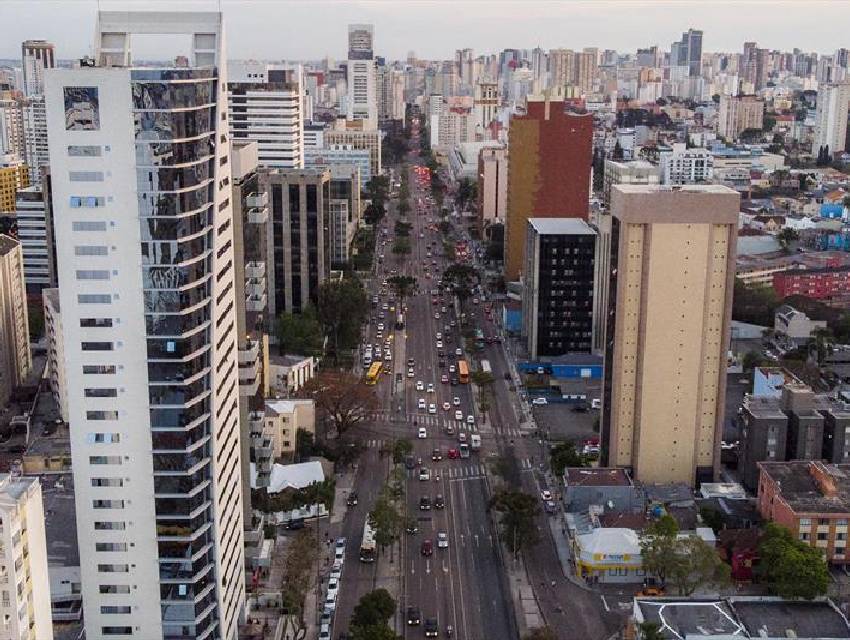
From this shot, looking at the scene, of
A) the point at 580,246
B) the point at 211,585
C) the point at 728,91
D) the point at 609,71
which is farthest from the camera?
the point at 609,71

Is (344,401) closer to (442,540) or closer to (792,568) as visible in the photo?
(442,540)

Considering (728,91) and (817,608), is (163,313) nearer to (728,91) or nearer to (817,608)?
(817,608)

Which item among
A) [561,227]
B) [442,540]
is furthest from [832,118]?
[442,540]

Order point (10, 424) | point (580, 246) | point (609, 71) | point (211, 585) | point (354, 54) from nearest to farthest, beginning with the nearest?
point (211, 585)
point (10, 424)
point (580, 246)
point (354, 54)
point (609, 71)

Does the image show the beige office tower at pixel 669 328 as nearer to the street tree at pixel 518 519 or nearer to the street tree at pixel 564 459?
the street tree at pixel 564 459

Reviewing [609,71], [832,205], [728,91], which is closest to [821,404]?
[832,205]

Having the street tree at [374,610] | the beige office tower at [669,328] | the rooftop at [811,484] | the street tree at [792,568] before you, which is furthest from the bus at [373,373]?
the street tree at [792,568]

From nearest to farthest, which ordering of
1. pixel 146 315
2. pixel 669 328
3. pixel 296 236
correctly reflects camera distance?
pixel 146 315, pixel 669 328, pixel 296 236
